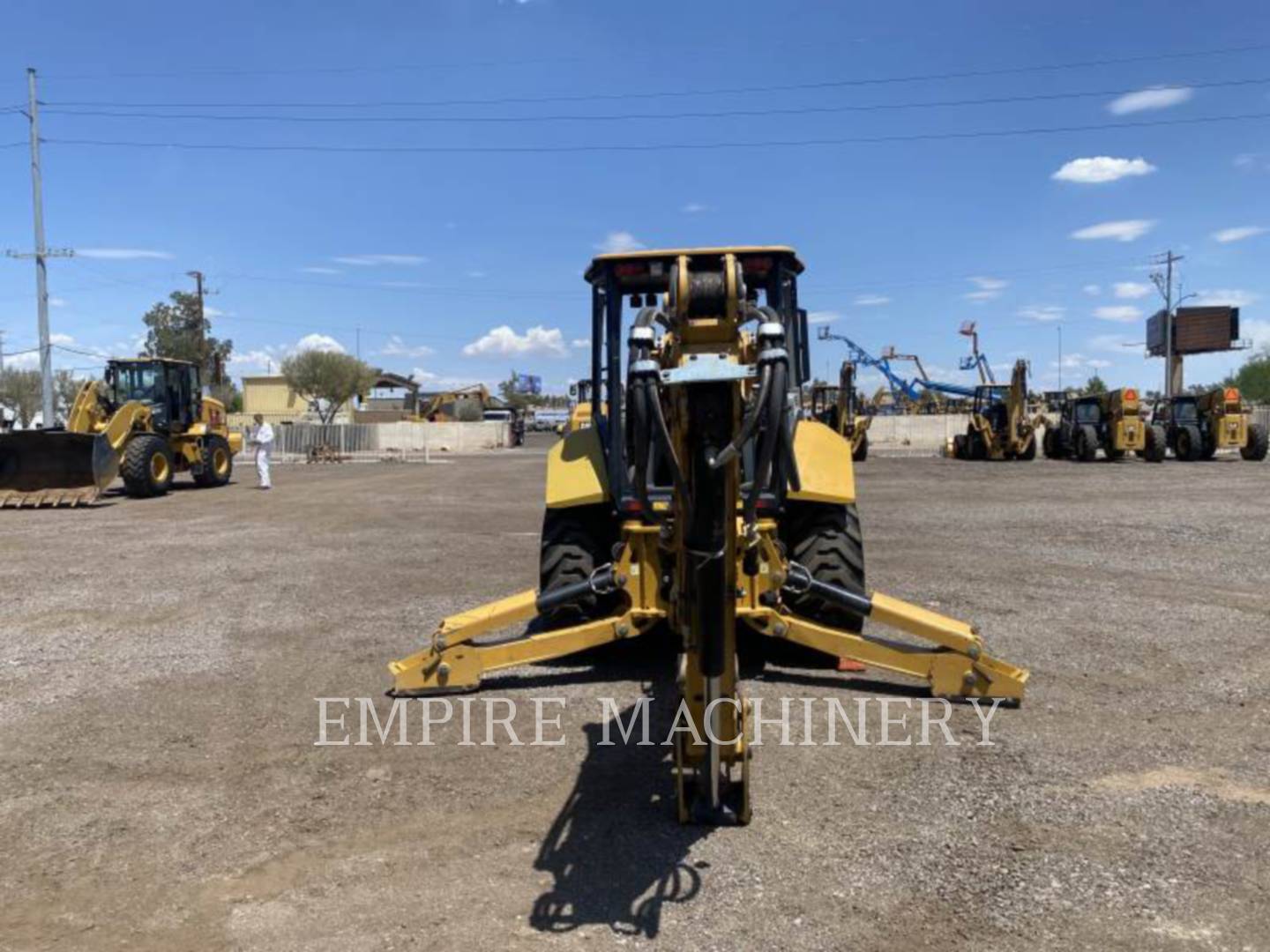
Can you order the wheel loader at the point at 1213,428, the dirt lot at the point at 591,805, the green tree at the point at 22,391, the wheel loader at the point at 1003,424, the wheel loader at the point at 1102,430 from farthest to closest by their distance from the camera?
the green tree at the point at 22,391 < the wheel loader at the point at 1003,424 < the wheel loader at the point at 1102,430 < the wheel loader at the point at 1213,428 < the dirt lot at the point at 591,805

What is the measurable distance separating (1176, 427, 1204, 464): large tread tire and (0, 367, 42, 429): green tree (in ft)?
256

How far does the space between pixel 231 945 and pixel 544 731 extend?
2.14m

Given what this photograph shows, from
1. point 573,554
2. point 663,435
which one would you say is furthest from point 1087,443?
point 663,435

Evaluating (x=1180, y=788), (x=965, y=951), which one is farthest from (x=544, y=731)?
(x=1180, y=788)

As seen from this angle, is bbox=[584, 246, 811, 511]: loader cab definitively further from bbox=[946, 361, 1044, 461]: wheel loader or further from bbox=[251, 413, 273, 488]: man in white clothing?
bbox=[946, 361, 1044, 461]: wheel loader

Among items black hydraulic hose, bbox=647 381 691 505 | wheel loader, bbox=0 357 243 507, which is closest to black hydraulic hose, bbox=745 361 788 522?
black hydraulic hose, bbox=647 381 691 505

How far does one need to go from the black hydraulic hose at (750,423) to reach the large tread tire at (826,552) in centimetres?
280

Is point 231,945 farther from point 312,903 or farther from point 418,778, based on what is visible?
point 418,778

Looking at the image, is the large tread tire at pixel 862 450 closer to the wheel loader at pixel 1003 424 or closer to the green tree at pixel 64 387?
the wheel loader at pixel 1003 424

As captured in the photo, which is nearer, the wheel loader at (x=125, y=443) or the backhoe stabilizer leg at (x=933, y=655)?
the backhoe stabilizer leg at (x=933, y=655)

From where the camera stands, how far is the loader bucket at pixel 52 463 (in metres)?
18.1

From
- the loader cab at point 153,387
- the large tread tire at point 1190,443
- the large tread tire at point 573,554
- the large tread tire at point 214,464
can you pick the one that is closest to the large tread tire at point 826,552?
the large tread tire at point 573,554

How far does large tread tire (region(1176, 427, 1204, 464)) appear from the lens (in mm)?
29984

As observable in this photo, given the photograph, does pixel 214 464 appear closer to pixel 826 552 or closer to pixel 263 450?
pixel 263 450
